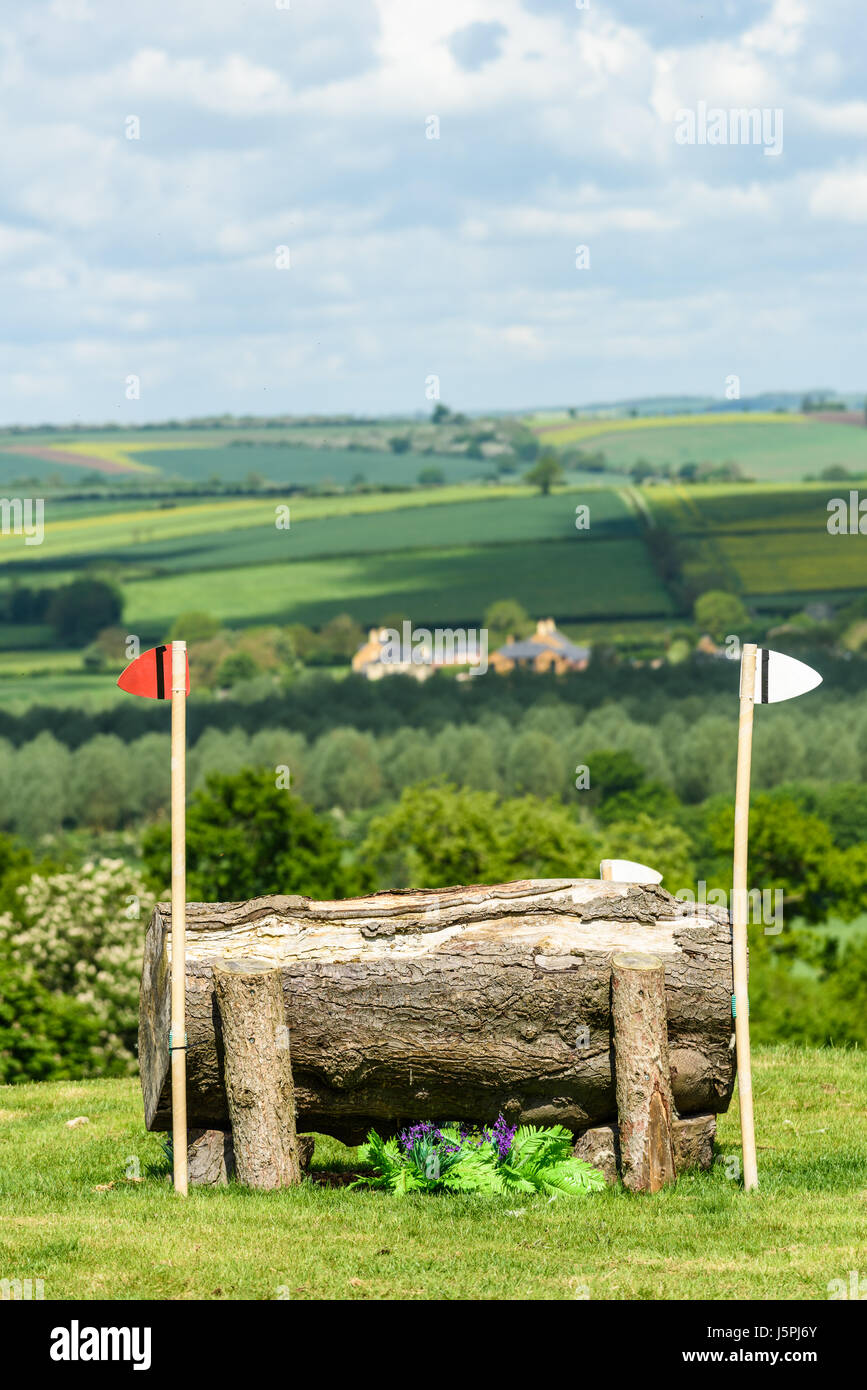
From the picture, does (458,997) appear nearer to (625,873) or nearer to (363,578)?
→ (625,873)

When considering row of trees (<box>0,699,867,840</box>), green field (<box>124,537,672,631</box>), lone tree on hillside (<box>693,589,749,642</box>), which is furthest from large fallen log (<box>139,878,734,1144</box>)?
green field (<box>124,537,672,631</box>)

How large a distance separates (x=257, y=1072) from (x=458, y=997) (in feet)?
4.75

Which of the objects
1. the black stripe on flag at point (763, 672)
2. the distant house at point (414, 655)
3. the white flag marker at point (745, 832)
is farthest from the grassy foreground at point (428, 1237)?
the distant house at point (414, 655)

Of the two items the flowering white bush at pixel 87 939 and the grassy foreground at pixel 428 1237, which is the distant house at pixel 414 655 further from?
the grassy foreground at pixel 428 1237

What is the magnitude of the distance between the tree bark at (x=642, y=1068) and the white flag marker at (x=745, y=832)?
52cm

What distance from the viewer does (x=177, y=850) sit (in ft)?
33.5

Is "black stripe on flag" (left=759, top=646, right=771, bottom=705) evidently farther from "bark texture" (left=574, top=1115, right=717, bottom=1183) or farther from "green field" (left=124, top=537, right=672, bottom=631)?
"green field" (left=124, top=537, right=672, bottom=631)

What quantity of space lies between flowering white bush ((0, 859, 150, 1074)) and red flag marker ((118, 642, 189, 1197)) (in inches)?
878

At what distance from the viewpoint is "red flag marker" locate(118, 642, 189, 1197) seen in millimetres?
10164

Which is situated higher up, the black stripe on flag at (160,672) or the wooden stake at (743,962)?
the black stripe on flag at (160,672)

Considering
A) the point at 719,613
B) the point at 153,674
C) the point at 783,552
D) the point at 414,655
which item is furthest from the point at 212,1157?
the point at 783,552

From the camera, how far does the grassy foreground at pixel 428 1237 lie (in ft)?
27.5

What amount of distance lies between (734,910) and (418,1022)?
2.28 m
